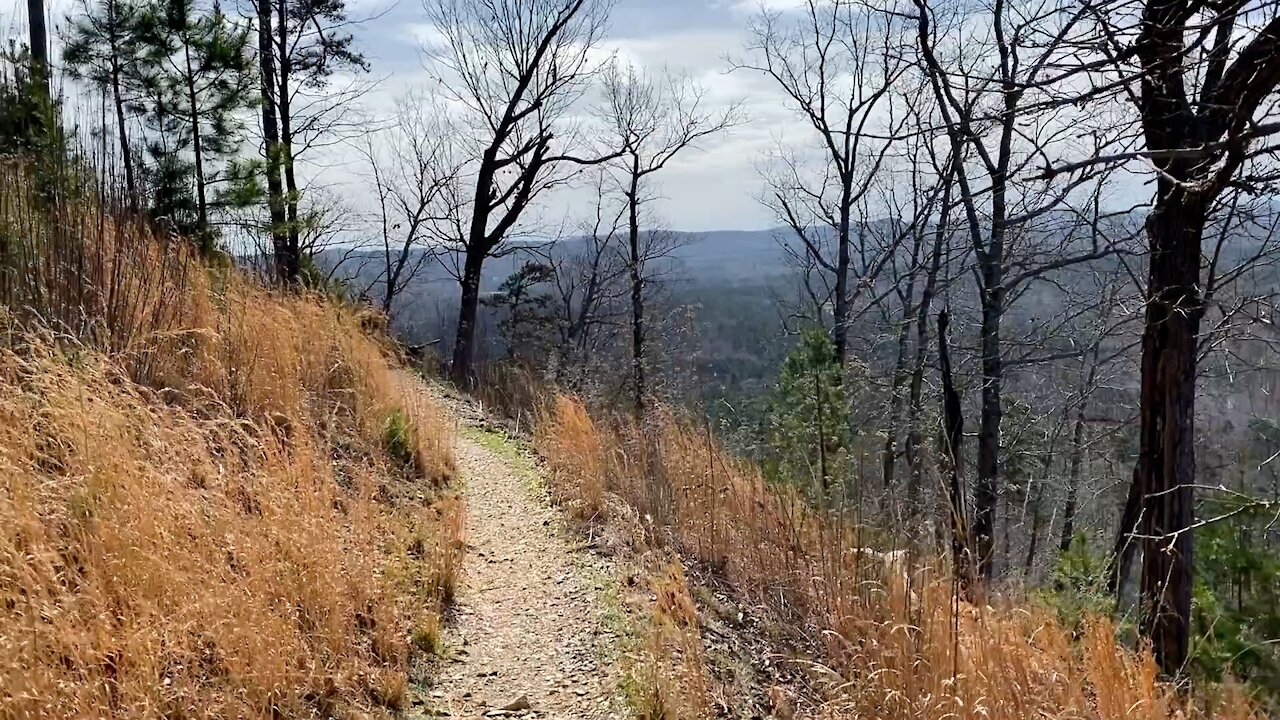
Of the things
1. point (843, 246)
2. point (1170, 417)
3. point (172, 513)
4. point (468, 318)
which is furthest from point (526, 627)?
point (843, 246)

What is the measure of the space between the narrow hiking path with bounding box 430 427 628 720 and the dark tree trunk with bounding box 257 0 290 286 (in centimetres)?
459

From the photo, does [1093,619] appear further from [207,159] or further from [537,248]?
[537,248]

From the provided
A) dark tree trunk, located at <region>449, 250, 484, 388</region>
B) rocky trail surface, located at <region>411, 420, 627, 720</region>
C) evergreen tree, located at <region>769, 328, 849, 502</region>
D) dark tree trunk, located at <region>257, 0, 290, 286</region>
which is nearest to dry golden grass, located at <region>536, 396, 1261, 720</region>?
rocky trail surface, located at <region>411, 420, 627, 720</region>

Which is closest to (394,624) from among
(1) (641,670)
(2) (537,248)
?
(1) (641,670)

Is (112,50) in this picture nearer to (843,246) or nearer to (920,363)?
(920,363)

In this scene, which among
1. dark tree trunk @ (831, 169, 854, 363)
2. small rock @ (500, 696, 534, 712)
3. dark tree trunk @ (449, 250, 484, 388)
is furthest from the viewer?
dark tree trunk @ (831, 169, 854, 363)

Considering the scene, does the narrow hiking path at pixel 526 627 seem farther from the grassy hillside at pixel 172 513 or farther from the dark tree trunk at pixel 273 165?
the dark tree trunk at pixel 273 165

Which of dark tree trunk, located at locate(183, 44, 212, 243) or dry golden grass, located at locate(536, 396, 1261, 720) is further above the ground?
dark tree trunk, located at locate(183, 44, 212, 243)

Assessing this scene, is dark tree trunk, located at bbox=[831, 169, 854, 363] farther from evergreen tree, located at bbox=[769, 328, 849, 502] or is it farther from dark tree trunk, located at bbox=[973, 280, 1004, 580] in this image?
dark tree trunk, located at bbox=[973, 280, 1004, 580]

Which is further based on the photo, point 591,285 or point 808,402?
point 591,285

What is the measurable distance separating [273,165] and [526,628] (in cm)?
798

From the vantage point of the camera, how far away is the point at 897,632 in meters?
2.99

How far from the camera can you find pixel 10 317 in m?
3.47

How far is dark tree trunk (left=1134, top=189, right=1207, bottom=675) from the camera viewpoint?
537 cm
